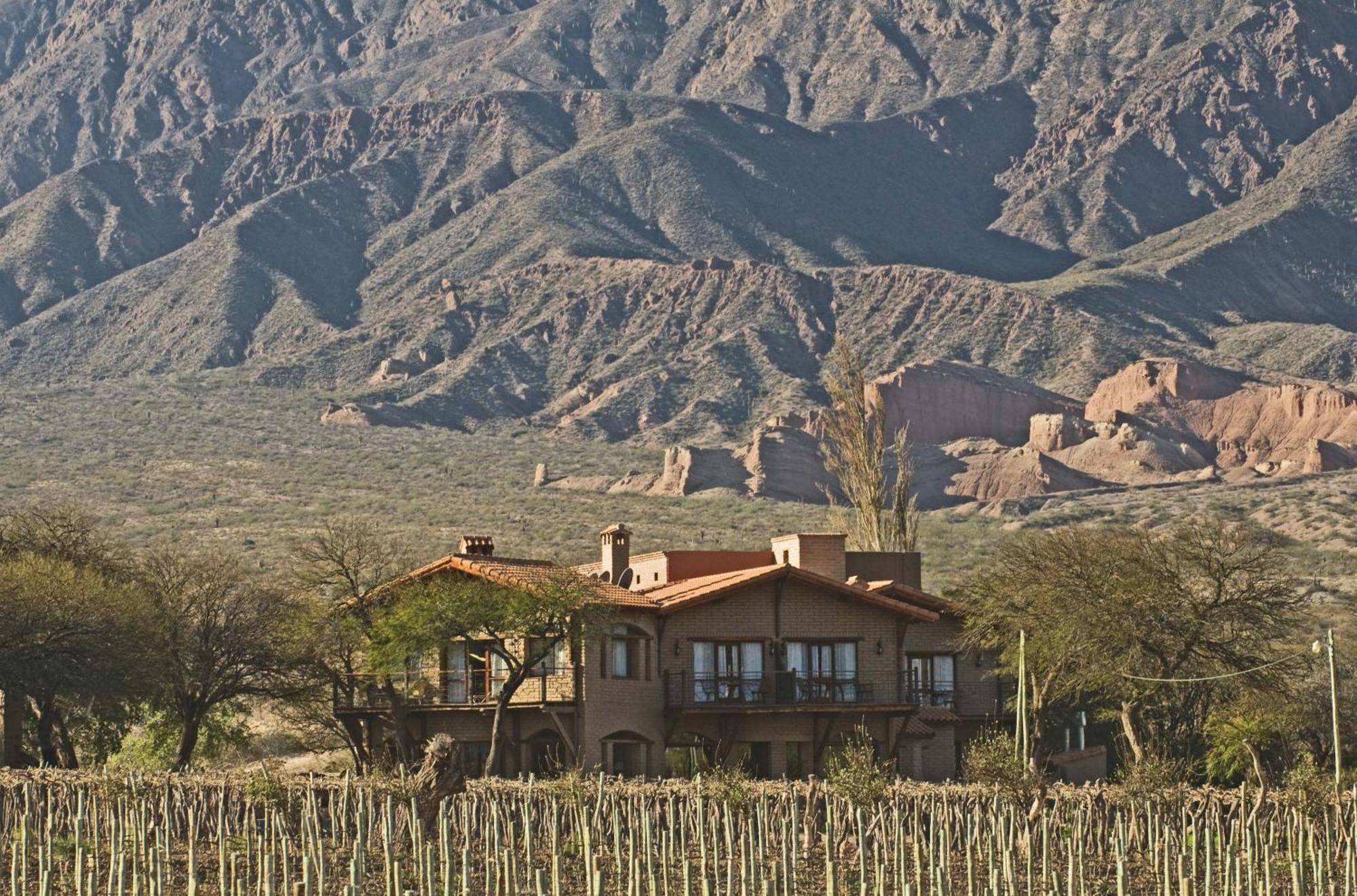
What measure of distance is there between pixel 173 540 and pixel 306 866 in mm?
75669

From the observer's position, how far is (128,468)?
13200 cm

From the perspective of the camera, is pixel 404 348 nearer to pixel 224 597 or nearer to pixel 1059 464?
pixel 1059 464

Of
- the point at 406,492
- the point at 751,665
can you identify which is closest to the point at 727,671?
the point at 751,665

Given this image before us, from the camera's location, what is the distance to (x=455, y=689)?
54.5 metres

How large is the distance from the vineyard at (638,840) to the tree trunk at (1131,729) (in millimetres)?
6259

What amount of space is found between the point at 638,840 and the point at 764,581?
1582 cm

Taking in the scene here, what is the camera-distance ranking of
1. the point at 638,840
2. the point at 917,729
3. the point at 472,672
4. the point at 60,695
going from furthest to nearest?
the point at 917,729 < the point at 472,672 < the point at 60,695 < the point at 638,840

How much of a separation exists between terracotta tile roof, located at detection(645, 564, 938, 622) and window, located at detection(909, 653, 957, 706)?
3301 mm

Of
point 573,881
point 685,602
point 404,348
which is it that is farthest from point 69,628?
point 404,348

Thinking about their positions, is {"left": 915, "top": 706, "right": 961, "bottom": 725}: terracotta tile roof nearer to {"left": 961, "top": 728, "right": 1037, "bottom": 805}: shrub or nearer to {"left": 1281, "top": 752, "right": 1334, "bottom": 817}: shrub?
{"left": 961, "top": 728, "right": 1037, "bottom": 805}: shrub

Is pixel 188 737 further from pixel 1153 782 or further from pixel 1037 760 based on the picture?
pixel 1153 782

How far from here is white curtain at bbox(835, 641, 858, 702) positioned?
54781mm

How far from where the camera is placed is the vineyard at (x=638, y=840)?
102 ft

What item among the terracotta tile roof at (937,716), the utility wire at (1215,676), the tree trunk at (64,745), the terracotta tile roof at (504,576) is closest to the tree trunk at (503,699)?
the terracotta tile roof at (504,576)
